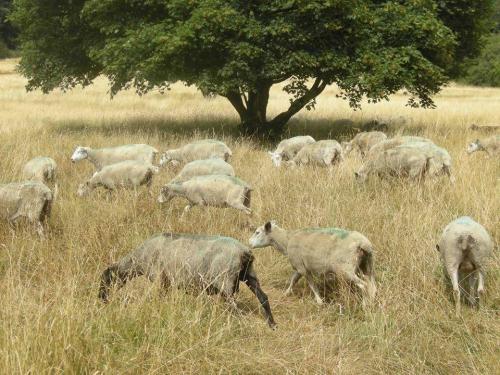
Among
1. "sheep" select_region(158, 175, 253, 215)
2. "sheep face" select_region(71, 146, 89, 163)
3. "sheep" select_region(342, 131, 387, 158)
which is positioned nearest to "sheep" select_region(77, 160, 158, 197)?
"sheep" select_region(158, 175, 253, 215)

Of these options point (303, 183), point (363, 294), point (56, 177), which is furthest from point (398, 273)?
point (56, 177)

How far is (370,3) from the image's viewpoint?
14.1 m

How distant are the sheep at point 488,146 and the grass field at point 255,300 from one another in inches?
44.1

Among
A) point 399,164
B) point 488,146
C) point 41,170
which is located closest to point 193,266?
point 399,164

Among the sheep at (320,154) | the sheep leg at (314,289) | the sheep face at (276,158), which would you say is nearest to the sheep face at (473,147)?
the sheep at (320,154)

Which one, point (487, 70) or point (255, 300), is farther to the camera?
point (487, 70)

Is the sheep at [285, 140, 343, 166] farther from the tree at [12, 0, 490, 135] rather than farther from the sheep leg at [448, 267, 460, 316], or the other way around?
the sheep leg at [448, 267, 460, 316]

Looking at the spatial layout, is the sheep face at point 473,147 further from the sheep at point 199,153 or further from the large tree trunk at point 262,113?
the sheep at point 199,153

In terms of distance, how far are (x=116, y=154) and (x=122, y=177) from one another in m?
1.88

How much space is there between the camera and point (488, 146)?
41.8 feet

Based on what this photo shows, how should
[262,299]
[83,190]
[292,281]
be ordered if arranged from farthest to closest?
[83,190]
[292,281]
[262,299]

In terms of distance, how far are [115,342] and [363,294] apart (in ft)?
7.36

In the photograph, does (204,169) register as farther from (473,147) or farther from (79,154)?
(473,147)

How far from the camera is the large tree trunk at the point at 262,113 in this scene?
633 inches
